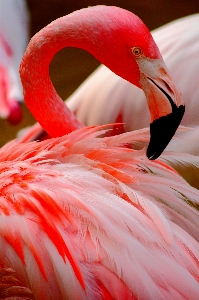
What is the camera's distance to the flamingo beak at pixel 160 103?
96 cm

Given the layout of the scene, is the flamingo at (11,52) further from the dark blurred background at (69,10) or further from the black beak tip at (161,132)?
the black beak tip at (161,132)

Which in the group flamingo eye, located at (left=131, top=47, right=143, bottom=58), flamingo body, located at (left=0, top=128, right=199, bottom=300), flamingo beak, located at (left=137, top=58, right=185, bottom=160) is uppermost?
flamingo eye, located at (left=131, top=47, right=143, bottom=58)

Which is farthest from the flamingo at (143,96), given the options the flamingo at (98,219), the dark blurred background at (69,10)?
the flamingo at (98,219)

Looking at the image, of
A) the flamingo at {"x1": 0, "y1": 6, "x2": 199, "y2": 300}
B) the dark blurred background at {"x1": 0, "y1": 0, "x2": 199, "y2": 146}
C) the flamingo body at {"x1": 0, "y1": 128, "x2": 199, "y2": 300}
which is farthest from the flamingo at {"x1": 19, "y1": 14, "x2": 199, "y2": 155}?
the flamingo body at {"x1": 0, "y1": 128, "x2": 199, "y2": 300}

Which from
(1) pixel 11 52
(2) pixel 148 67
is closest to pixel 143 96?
(2) pixel 148 67

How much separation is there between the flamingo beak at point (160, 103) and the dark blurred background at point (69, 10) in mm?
419

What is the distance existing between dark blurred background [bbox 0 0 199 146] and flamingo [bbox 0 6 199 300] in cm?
34

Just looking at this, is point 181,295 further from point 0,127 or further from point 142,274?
point 0,127

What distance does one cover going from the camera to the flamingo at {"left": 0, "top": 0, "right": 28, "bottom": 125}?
1365mm

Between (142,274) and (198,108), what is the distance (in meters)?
0.56

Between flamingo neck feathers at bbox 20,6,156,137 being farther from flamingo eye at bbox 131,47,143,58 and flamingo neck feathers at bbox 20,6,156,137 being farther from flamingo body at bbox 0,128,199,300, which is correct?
flamingo body at bbox 0,128,199,300

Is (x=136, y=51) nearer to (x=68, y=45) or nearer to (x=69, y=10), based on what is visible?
(x=68, y=45)

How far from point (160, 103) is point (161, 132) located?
6 cm

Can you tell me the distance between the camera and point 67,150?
990mm
